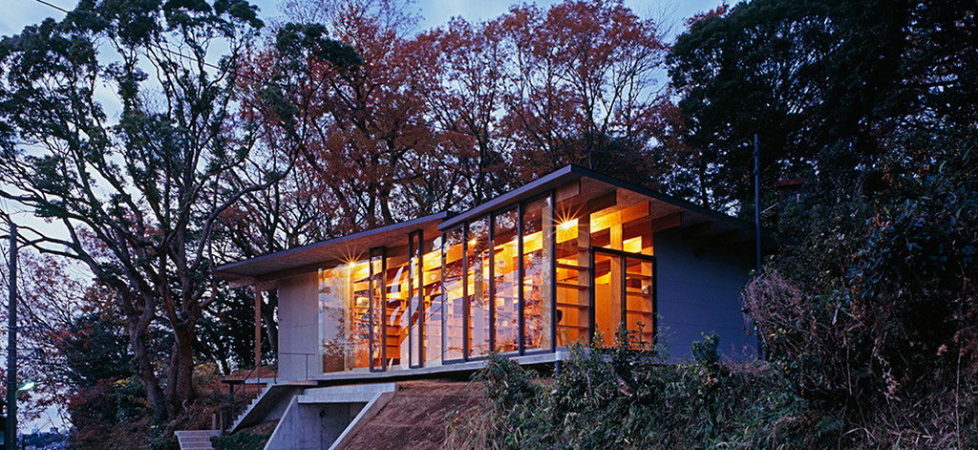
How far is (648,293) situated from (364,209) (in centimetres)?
1267

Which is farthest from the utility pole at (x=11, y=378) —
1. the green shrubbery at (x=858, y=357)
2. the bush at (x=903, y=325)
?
the bush at (x=903, y=325)

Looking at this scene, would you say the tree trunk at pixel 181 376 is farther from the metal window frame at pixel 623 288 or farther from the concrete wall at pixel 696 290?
the concrete wall at pixel 696 290

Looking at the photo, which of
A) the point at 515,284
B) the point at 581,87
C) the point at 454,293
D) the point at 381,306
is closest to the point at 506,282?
the point at 515,284

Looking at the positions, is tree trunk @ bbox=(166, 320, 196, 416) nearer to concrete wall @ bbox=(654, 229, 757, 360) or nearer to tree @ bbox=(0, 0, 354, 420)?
tree @ bbox=(0, 0, 354, 420)

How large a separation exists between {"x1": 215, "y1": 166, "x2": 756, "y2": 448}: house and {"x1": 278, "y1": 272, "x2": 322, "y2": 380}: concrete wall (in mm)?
49

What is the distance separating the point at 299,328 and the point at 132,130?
5.68 meters

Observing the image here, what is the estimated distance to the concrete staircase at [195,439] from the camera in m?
16.9

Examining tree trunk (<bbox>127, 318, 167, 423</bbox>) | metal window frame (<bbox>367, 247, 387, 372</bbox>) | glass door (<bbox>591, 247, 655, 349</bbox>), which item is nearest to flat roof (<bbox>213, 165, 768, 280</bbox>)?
metal window frame (<bbox>367, 247, 387, 372</bbox>)

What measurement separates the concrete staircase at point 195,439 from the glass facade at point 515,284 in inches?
155

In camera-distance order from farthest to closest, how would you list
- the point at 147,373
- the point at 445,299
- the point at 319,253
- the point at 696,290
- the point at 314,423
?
the point at 147,373 → the point at 319,253 → the point at 314,423 → the point at 696,290 → the point at 445,299


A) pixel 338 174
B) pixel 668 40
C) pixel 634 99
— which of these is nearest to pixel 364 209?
pixel 338 174

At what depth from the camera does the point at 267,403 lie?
56.6 feet

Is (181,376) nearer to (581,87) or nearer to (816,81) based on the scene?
(581,87)

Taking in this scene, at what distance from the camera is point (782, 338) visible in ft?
21.2
